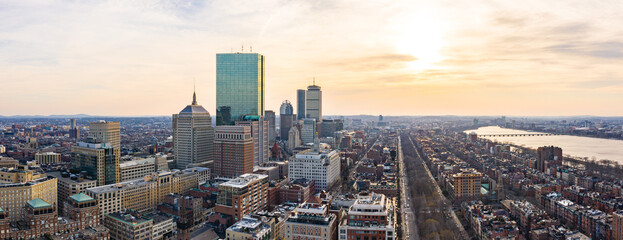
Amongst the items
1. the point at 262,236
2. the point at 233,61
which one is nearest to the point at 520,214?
the point at 262,236

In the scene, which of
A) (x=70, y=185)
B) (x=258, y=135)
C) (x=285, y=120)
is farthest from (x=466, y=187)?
(x=285, y=120)

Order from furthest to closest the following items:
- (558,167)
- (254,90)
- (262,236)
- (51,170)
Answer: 1. (254,90)
2. (558,167)
3. (51,170)
4. (262,236)

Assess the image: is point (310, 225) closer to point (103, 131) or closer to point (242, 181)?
point (242, 181)

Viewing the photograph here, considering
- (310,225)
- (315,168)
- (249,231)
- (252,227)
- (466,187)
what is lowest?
(466,187)

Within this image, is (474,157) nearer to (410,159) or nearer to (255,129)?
(410,159)

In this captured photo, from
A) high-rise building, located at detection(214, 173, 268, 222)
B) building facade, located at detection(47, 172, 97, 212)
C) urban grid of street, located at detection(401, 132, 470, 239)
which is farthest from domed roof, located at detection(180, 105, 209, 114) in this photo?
urban grid of street, located at detection(401, 132, 470, 239)

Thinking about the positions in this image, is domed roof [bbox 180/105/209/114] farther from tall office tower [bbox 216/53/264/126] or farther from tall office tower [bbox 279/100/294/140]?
tall office tower [bbox 279/100/294/140]

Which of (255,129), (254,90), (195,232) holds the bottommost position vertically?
(195,232)

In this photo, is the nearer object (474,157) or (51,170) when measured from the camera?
(51,170)
